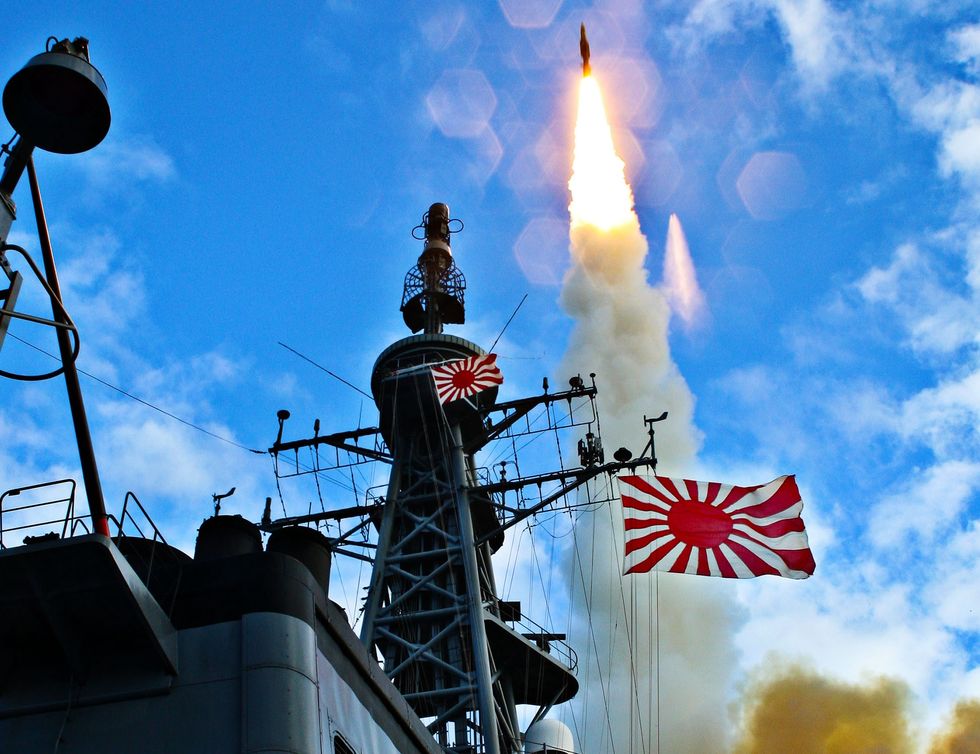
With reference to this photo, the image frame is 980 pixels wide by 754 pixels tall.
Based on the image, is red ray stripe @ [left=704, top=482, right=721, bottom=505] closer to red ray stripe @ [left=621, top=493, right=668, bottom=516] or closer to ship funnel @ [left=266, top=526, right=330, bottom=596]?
red ray stripe @ [left=621, top=493, right=668, bottom=516]

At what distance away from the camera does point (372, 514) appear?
100 feet

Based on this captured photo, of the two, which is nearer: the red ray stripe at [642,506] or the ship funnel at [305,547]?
the ship funnel at [305,547]

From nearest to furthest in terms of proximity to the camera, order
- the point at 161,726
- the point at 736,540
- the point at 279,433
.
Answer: the point at 161,726
the point at 736,540
the point at 279,433

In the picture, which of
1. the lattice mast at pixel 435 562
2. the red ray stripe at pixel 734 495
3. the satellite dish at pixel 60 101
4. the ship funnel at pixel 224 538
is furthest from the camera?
the lattice mast at pixel 435 562

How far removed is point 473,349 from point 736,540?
12383 mm

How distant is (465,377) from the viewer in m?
29.3

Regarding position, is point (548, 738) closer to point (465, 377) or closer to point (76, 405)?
point (465, 377)

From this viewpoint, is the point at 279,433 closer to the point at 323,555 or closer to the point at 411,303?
the point at 411,303

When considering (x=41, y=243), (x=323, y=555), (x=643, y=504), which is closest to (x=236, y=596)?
(x=323, y=555)

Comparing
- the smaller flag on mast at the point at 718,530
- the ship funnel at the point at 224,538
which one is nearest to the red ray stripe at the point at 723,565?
the smaller flag on mast at the point at 718,530

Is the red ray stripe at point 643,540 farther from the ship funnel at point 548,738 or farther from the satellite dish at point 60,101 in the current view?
the satellite dish at point 60,101

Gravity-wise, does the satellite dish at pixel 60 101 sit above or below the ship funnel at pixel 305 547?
above

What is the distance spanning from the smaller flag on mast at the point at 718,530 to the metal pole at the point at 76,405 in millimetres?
12201

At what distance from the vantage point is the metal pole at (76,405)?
10844 millimetres
